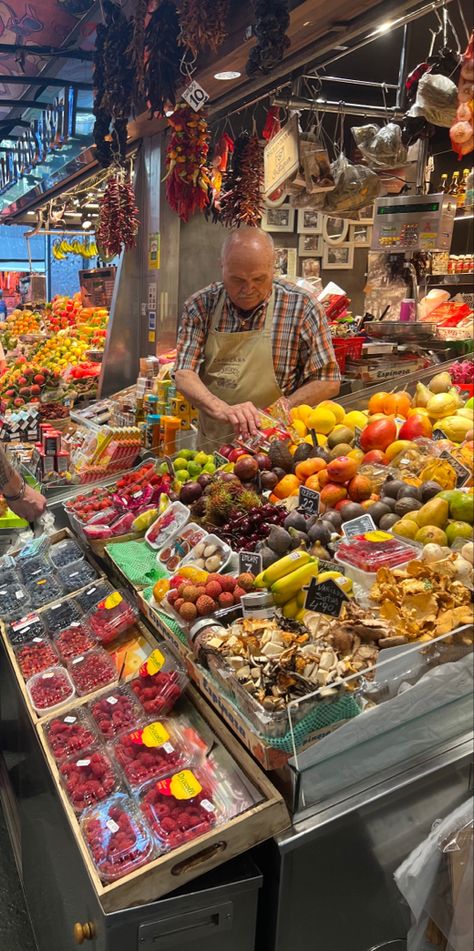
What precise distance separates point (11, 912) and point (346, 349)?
3.80 meters

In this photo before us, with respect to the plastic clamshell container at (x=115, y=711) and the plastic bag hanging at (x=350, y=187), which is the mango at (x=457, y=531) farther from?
the plastic bag hanging at (x=350, y=187)

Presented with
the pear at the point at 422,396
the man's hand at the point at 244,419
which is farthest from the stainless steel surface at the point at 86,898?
the pear at the point at 422,396

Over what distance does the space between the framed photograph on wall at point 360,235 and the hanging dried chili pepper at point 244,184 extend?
11.0 feet

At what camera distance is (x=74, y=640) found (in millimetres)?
2590

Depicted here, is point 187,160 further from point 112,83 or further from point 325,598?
point 325,598

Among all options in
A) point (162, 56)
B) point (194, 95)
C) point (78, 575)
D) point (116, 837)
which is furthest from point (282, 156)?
point (116, 837)

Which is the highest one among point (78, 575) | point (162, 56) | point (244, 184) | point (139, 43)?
point (139, 43)

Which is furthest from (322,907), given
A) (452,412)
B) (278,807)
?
(452,412)

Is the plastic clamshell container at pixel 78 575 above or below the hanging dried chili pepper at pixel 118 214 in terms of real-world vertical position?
below

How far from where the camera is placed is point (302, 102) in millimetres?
4629

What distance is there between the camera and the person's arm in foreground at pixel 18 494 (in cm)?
329

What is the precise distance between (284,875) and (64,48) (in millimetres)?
6108

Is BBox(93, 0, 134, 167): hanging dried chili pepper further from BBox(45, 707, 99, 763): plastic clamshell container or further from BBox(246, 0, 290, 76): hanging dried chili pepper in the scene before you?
BBox(45, 707, 99, 763): plastic clamshell container

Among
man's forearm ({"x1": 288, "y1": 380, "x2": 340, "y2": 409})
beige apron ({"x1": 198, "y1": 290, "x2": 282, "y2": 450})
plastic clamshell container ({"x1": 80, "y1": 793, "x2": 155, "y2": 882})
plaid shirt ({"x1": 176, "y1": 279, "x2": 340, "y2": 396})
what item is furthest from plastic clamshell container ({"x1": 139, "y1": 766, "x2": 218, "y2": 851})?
plaid shirt ({"x1": 176, "y1": 279, "x2": 340, "y2": 396})
